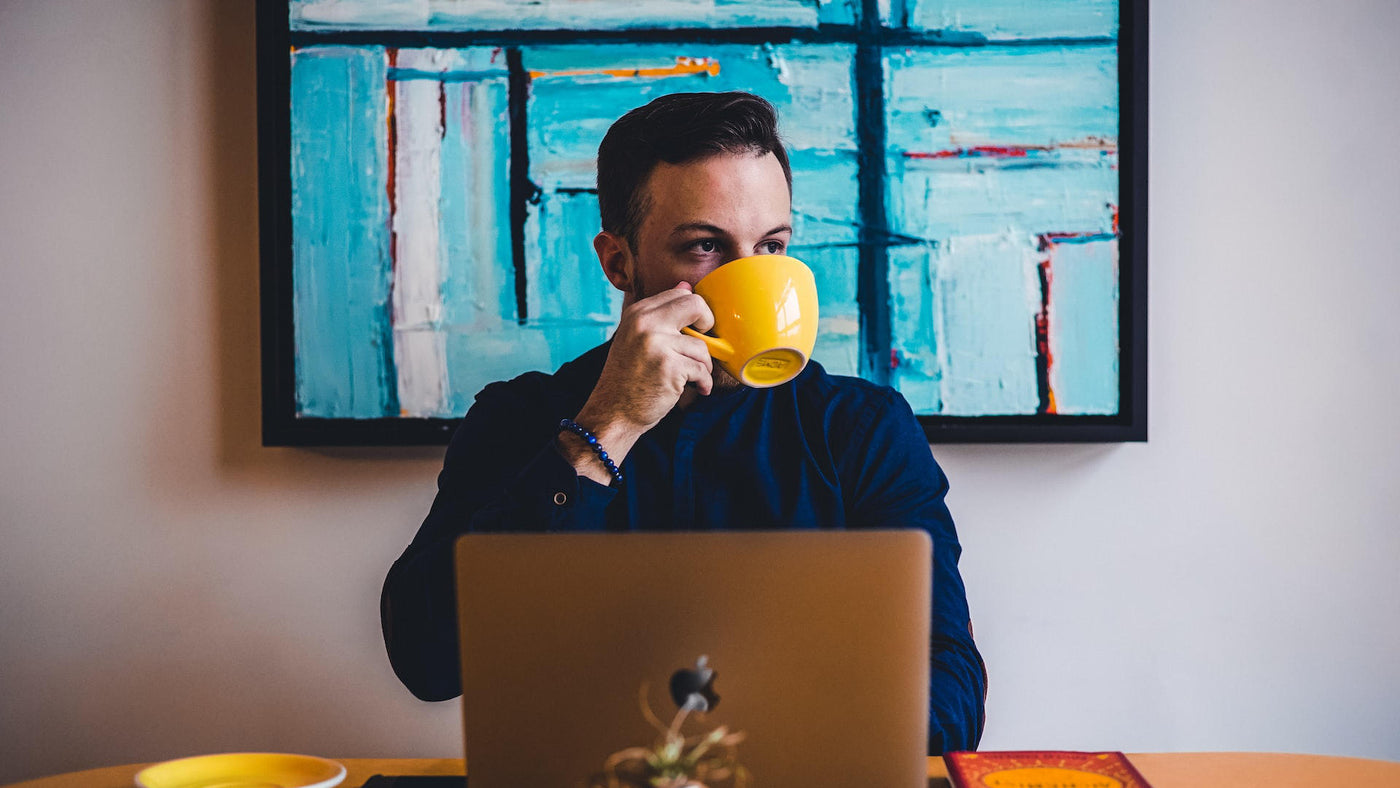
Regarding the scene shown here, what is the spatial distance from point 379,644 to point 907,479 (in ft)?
3.35

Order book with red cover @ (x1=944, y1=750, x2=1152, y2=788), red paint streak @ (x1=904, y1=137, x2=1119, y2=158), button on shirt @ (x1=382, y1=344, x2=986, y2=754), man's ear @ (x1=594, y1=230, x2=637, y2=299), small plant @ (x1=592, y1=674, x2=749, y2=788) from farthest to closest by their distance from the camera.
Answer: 1. red paint streak @ (x1=904, y1=137, x2=1119, y2=158)
2. man's ear @ (x1=594, y1=230, x2=637, y2=299)
3. button on shirt @ (x1=382, y1=344, x2=986, y2=754)
4. book with red cover @ (x1=944, y1=750, x2=1152, y2=788)
5. small plant @ (x1=592, y1=674, x2=749, y2=788)

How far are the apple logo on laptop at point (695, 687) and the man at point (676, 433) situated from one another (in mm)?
471

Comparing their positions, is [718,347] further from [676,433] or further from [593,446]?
[676,433]

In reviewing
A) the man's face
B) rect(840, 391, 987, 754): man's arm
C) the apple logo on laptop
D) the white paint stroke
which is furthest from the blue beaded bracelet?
the white paint stroke

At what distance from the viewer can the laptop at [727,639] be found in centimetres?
60

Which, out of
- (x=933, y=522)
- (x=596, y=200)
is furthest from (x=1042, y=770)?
(x=596, y=200)

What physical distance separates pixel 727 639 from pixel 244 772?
48 cm

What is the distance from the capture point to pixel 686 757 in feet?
1.94

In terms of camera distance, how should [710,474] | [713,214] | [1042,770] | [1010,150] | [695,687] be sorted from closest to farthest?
[695,687], [1042,770], [713,214], [710,474], [1010,150]

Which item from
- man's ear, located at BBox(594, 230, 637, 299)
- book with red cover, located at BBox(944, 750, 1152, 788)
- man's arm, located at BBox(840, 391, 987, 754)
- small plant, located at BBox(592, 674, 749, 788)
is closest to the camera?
small plant, located at BBox(592, 674, 749, 788)

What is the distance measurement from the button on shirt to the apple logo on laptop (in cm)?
59

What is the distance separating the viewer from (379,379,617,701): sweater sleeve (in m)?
1.05

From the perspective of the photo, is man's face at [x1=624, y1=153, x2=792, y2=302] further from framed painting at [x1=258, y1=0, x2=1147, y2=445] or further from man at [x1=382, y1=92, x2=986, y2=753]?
framed painting at [x1=258, y1=0, x2=1147, y2=445]

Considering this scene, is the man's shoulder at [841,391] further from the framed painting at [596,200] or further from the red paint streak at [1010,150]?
the red paint streak at [1010,150]
